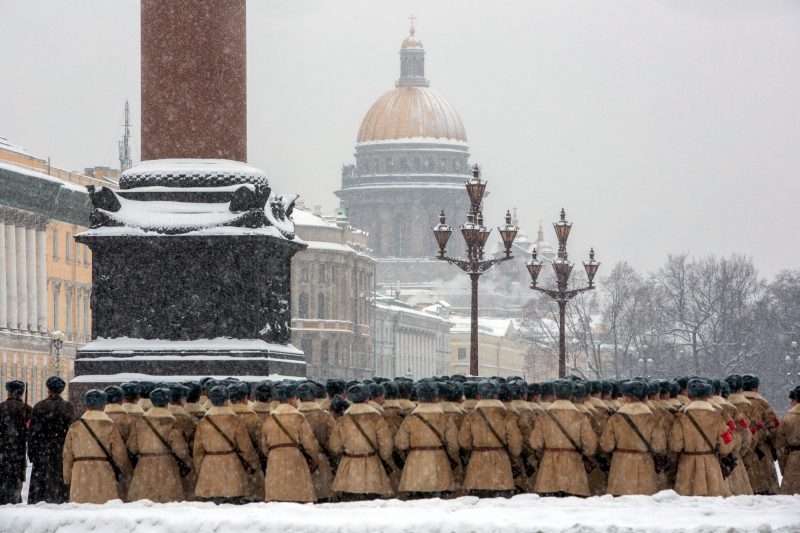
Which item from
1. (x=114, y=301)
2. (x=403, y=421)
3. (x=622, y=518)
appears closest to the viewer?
(x=622, y=518)

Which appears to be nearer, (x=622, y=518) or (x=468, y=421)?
(x=622, y=518)

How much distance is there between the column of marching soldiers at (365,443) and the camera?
1645 cm

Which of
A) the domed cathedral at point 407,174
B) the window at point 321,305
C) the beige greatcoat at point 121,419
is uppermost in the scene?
the domed cathedral at point 407,174

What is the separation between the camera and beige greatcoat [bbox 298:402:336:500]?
17.0 meters

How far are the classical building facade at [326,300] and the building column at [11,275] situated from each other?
3953 cm

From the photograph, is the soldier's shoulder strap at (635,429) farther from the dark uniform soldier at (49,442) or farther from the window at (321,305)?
the window at (321,305)

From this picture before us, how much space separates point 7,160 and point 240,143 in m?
40.7

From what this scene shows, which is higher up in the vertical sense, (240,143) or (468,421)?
(240,143)

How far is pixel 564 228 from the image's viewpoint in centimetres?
3878

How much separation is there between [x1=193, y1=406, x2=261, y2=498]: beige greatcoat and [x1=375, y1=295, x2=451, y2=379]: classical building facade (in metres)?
96.5

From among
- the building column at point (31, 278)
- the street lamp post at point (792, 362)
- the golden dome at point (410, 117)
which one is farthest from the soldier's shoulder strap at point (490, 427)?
the golden dome at point (410, 117)

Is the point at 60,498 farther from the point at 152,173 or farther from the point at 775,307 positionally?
the point at 775,307

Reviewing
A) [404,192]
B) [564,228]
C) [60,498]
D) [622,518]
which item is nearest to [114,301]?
[60,498]

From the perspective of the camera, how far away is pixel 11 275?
62.7m
